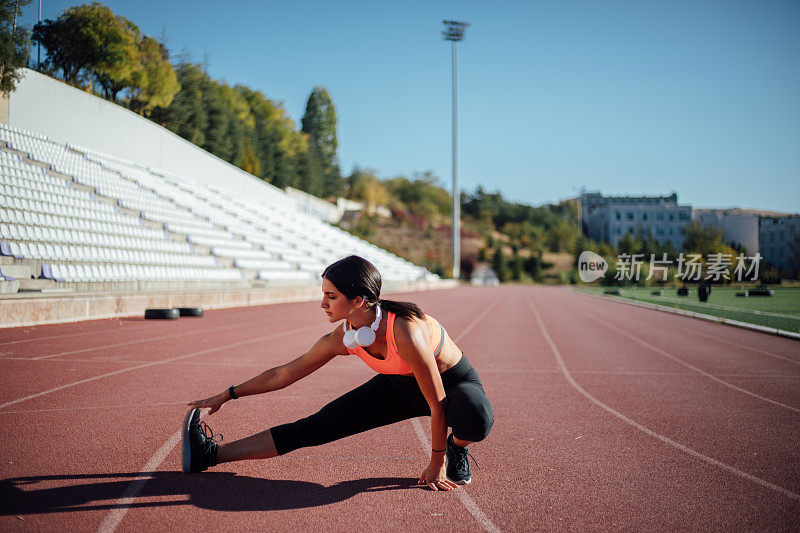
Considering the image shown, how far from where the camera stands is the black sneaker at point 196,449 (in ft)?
10.1

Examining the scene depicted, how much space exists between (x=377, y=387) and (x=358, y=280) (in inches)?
33.6

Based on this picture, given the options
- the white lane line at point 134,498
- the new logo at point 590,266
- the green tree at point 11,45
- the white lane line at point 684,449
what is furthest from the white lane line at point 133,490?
the new logo at point 590,266

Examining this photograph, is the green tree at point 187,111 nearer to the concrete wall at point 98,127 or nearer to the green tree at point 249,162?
the green tree at point 249,162

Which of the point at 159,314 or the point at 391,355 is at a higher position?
the point at 391,355

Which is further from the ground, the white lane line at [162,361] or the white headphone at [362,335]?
the white headphone at [362,335]

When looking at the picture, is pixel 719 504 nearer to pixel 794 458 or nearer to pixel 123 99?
pixel 794 458

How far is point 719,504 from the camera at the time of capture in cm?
296

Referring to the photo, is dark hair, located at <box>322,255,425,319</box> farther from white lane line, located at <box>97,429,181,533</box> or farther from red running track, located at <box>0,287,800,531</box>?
white lane line, located at <box>97,429,181,533</box>

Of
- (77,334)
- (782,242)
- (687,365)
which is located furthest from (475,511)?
(782,242)

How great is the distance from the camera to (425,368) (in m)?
2.64

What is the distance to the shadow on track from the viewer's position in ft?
9.05

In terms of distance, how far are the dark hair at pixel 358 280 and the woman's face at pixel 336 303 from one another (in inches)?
0.9

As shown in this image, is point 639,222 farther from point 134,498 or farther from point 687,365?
point 134,498

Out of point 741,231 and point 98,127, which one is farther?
point 741,231
